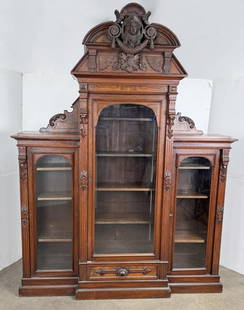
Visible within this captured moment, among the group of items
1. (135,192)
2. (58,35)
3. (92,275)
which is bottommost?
(92,275)

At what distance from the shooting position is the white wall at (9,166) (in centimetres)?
255

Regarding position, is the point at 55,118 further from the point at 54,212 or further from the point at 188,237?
the point at 188,237

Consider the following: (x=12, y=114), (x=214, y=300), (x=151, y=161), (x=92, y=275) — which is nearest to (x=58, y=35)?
(x=12, y=114)

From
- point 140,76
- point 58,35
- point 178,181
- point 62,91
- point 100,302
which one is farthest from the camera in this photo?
point 62,91

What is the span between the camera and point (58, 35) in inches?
101

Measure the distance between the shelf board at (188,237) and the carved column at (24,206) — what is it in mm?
1301

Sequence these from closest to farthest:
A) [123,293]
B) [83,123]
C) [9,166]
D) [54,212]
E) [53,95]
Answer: [83,123] → [123,293] → [54,212] → [9,166] → [53,95]

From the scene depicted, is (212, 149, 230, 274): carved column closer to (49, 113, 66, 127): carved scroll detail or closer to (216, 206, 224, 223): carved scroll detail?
(216, 206, 224, 223): carved scroll detail

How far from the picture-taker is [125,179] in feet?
7.77

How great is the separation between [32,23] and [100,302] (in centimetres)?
250

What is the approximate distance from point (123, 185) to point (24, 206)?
2.76 feet

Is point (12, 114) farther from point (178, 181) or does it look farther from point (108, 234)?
point (178, 181)

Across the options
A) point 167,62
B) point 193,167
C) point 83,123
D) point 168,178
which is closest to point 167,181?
point 168,178

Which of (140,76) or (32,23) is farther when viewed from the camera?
(32,23)
